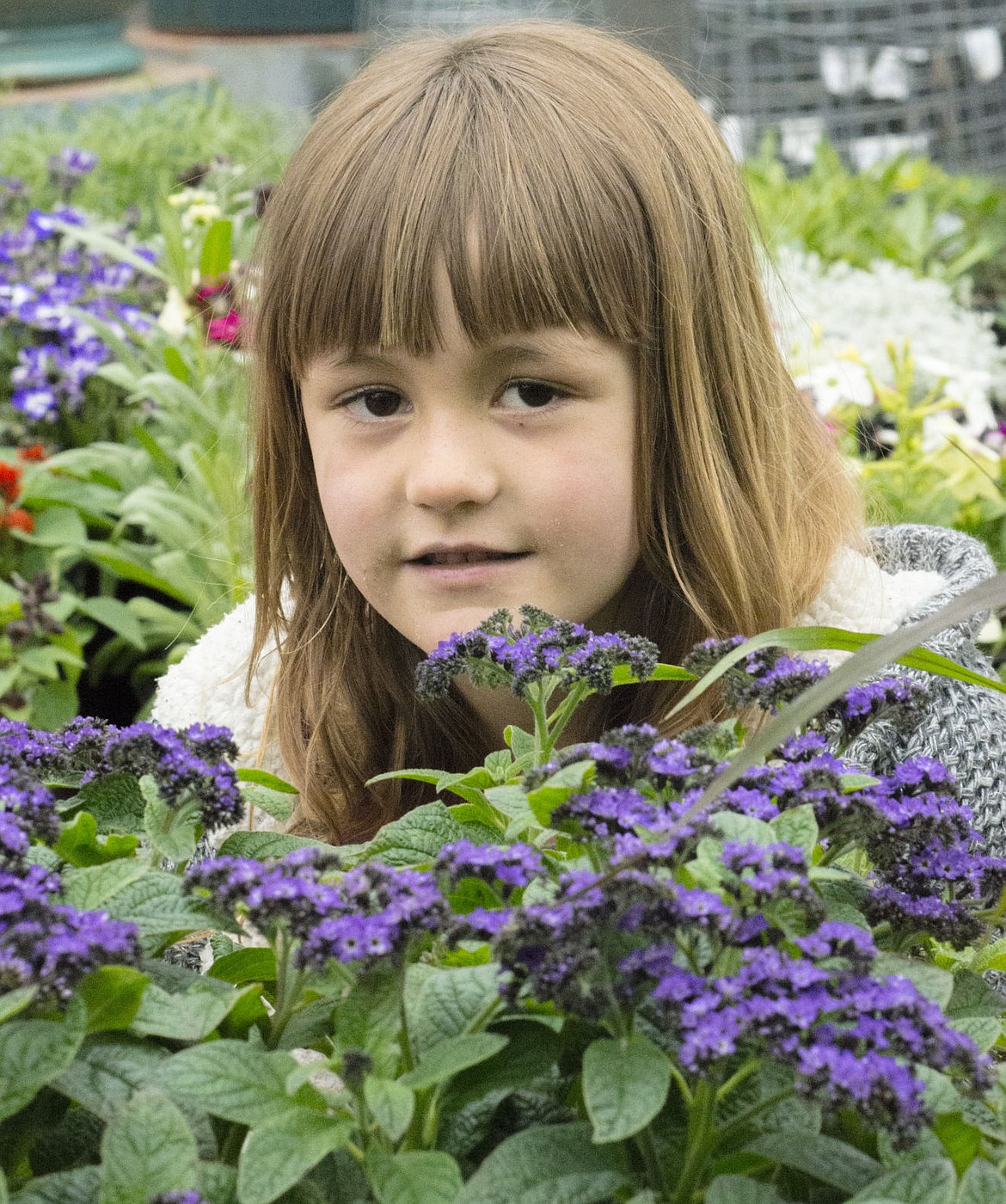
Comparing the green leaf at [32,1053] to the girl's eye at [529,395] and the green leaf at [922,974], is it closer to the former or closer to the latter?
the green leaf at [922,974]

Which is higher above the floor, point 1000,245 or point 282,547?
point 1000,245

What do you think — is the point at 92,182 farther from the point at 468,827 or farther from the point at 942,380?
the point at 468,827

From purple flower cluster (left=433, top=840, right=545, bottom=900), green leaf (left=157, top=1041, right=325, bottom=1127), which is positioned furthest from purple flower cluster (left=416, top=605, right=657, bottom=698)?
green leaf (left=157, top=1041, right=325, bottom=1127)

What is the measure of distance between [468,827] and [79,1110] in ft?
0.88

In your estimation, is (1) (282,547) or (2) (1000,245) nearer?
(1) (282,547)

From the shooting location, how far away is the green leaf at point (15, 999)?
670mm

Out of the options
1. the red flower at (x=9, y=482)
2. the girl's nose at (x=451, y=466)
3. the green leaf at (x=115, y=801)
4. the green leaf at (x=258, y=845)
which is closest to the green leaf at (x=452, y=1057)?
the green leaf at (x=258, y=845)

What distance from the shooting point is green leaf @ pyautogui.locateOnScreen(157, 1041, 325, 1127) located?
71 centimetres

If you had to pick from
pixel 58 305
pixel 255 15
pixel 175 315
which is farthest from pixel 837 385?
pixel 255 15

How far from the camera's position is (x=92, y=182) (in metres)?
4.75

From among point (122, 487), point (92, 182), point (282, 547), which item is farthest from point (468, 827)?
point (92, 182)

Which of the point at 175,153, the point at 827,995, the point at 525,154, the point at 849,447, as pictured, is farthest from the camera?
the point at 175,153

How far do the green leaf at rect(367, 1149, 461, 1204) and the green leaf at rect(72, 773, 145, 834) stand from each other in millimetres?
351

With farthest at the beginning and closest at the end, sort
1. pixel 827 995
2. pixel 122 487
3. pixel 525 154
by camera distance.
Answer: pixel 122 487 < pixel 525 154 < pixel 827 995
